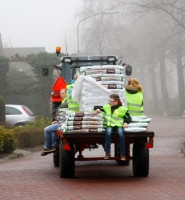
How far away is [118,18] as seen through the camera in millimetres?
76312

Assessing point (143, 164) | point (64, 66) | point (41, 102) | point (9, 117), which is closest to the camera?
point (143, 164)

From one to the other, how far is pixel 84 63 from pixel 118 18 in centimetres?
5908

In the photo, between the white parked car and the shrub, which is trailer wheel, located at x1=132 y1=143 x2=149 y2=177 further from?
the white parked car

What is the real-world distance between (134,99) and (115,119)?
3.14 ft

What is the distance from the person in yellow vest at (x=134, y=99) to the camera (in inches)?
530

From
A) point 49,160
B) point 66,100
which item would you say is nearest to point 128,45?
point 49,160

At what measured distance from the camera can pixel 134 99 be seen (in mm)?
13594

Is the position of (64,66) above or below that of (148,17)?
below

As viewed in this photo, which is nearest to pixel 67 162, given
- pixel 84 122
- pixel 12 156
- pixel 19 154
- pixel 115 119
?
pixel 84 122

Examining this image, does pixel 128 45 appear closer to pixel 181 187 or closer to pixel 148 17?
pixel 148 17

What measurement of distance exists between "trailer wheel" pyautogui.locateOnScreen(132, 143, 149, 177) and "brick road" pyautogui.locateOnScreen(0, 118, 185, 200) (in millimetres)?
199

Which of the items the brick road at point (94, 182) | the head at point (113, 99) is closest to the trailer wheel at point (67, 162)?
the brick road at point (94, 182)

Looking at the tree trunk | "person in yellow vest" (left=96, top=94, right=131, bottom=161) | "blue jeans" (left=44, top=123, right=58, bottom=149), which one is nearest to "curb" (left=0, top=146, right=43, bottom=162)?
"blue jeans" (left=44, top=123, right=58, bottom=149)

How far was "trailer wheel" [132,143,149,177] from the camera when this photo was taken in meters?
13.3
